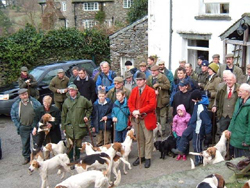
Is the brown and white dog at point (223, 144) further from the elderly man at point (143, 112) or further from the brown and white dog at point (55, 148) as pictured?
the brown and white dog at point (55, 148)

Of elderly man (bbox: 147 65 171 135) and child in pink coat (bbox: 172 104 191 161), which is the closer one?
child in pink coat (bbox: 172 104 191 161)

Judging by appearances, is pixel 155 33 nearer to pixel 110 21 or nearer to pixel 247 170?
pixel 247 170

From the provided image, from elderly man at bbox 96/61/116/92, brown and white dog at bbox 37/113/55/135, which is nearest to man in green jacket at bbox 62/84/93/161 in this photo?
brown and white dog at bbox 37/113/55/135

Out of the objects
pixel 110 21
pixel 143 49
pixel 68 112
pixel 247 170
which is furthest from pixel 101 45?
pixel 110 21

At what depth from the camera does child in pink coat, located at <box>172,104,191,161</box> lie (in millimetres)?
8047

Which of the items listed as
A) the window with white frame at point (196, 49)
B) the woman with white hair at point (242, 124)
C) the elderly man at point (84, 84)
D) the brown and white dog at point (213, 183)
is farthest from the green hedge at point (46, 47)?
the brown and white dog at point (213, 183)

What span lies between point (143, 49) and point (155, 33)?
3063 millimetres

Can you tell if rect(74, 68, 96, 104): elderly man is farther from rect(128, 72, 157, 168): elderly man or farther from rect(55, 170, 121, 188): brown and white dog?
rect(55, 170, 121, 188): brown and white dog

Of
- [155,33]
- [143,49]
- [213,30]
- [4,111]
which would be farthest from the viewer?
[143,49]

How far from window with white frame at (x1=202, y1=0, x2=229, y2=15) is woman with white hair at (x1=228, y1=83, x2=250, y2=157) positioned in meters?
7.56

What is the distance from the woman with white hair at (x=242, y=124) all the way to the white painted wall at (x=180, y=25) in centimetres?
680

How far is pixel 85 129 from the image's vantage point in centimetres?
820

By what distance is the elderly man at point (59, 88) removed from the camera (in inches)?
423

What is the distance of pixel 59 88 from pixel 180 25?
6.60 m
